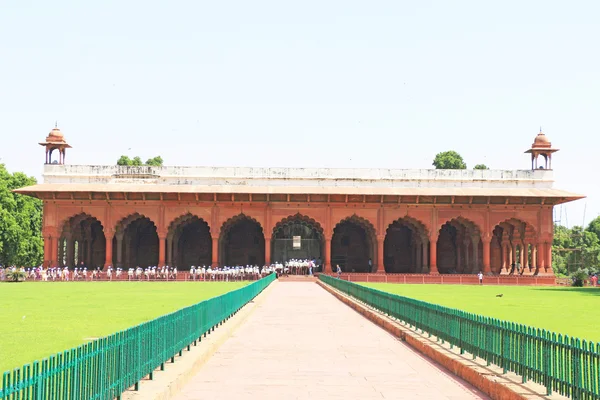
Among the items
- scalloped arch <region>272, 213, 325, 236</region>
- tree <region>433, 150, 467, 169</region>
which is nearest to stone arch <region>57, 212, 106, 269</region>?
scalloped arch <region>272, 213, 325, 236</region>

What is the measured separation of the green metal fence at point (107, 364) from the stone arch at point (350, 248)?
141 ft

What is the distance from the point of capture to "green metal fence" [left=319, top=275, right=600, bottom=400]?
6.31 meters

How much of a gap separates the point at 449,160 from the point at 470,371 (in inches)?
3141

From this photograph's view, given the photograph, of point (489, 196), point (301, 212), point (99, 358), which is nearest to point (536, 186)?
point (489, 196)

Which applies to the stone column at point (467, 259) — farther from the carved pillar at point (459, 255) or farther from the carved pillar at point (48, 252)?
the carved pillar at point (48, 252)

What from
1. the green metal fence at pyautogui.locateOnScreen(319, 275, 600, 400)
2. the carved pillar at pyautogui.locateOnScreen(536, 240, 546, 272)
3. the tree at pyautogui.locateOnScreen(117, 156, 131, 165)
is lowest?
the green metal fence at pyautogui.locateOnScreen(319, 275, 600, 400)

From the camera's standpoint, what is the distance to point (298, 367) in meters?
10.0


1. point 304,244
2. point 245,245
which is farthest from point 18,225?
point 304,244

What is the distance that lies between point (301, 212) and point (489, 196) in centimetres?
1155

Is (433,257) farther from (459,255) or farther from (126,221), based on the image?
(126,221)

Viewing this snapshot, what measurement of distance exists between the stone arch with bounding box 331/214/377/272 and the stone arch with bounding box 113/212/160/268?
1253 centimetres

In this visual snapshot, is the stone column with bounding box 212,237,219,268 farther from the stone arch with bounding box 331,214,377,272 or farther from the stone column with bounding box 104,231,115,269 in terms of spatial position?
the stone arch with bounding box 331,214,377,272

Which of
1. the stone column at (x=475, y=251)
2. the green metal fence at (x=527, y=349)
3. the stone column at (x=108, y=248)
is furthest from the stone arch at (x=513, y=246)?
the green metal fence at (x=527, y=349)

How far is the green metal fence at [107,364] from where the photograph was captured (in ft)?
15.7
